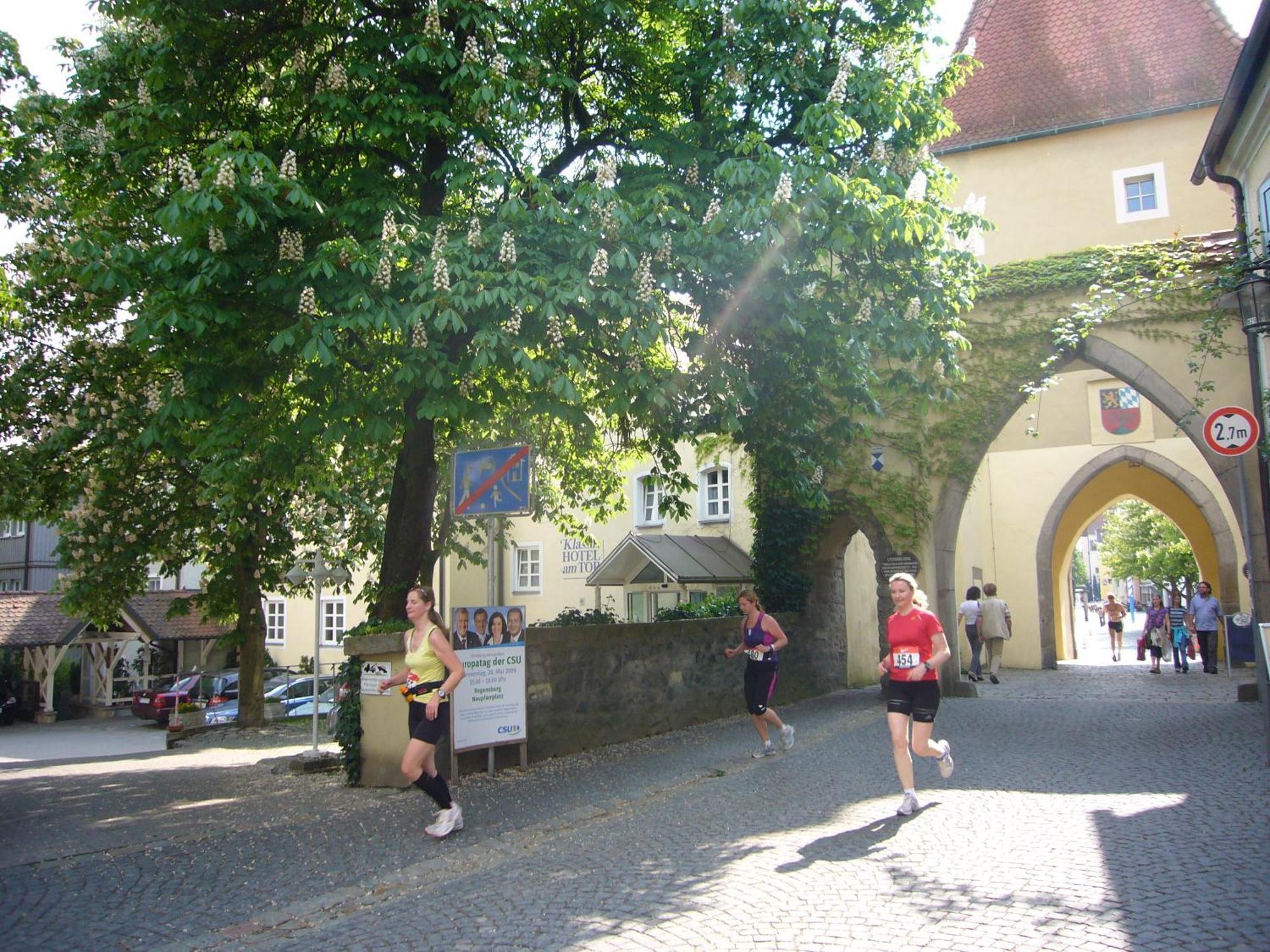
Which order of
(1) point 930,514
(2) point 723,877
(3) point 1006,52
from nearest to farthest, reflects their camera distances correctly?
(2) point 723,877 → (1) point 930,514 → (3) point 1006,52

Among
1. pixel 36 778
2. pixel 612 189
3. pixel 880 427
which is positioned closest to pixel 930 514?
pixel 880 427

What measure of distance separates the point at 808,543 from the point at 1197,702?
20.5 ft

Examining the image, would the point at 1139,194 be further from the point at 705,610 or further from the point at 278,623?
the point at 278,623

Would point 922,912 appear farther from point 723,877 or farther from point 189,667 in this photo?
point 189,667

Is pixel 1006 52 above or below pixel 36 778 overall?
above

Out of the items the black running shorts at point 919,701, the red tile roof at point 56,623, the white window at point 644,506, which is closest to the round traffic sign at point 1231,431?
the black running shorts at point 919,701

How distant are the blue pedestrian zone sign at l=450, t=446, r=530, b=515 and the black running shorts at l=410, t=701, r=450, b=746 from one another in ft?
8.38

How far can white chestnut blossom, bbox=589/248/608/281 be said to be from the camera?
8602 millimetres

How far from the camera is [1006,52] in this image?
85.9 ft

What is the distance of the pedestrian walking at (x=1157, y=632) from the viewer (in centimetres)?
2336

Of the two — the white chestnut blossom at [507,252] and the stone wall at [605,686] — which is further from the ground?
the white chestnut blossom at [507,252]

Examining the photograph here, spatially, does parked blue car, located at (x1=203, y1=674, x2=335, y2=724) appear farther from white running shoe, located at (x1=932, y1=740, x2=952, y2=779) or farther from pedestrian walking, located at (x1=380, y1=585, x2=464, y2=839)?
white running shoe, located at (x1=932, y1=740, x2=952, y2=779)

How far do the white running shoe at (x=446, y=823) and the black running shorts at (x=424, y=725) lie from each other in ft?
1.89

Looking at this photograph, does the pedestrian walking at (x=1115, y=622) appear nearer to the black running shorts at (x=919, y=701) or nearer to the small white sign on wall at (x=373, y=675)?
the black running shorts at (x=919, y=701)
